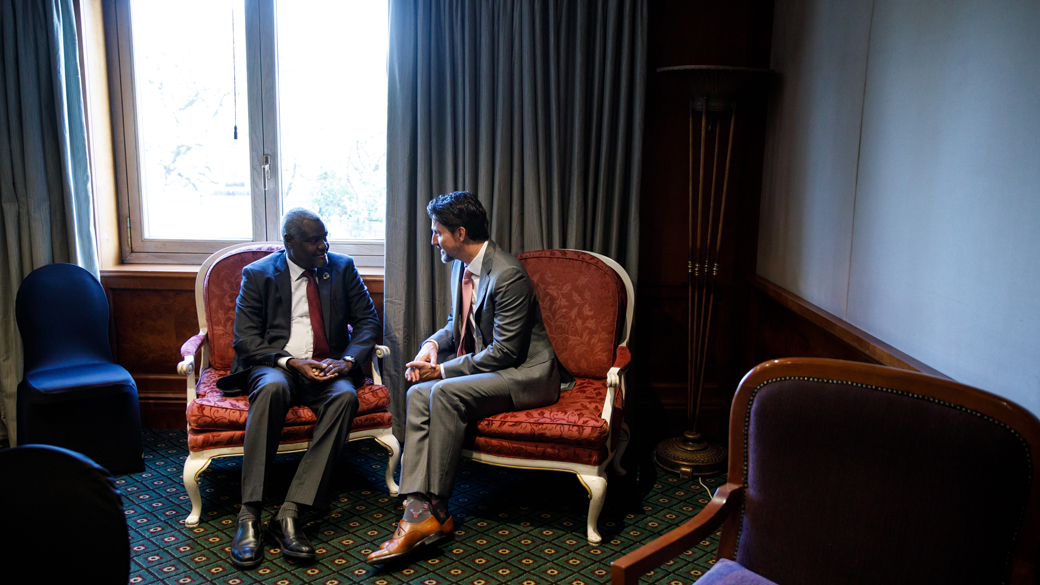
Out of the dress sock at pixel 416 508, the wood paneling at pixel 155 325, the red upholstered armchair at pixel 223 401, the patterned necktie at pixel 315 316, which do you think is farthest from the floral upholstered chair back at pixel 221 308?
the dress sock at pixel 416 508

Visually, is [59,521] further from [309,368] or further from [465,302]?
[465,302]

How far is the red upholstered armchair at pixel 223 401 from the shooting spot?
271 cm

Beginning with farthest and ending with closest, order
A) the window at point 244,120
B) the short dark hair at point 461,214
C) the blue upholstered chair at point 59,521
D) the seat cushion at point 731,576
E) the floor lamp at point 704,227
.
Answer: the window at point 244,120 → the floor lamp at point 704,227 → the short dark hair at point 461,214 → the seat cushion at point 731,576 → the blue upholstered chair at point 59,521

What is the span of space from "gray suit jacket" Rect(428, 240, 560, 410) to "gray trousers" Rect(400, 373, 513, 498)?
6 centimetres

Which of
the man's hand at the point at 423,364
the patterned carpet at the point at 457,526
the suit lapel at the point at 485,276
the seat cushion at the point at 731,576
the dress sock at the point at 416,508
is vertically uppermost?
the suit lapel at the point at 485,276

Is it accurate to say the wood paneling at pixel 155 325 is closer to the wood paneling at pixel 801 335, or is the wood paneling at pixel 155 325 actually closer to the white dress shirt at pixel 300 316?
the white dress shirt at pixel 300 316

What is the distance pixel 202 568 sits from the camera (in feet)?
8.07

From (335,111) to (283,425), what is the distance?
1615mm

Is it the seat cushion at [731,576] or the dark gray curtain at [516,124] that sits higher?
the dark gray curtain at [516,124]

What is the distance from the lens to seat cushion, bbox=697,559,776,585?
162 cm

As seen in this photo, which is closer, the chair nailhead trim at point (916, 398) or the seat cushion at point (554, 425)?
the chair nailhead trim at point (916, 398)

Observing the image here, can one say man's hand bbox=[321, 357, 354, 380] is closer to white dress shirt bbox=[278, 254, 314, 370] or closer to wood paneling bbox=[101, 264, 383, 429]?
white dress shirt bbox=[278, 254, 314, 370]

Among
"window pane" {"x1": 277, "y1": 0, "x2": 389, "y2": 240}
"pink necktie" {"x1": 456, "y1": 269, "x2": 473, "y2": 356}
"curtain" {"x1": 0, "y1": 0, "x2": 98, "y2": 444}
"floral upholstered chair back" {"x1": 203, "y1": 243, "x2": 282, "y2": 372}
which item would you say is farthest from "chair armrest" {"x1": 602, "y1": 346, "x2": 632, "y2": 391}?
"curtain" {"x1": 0, "y1": 0, "x2": 98, "y2": 444}

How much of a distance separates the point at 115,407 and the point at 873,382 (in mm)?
2852
